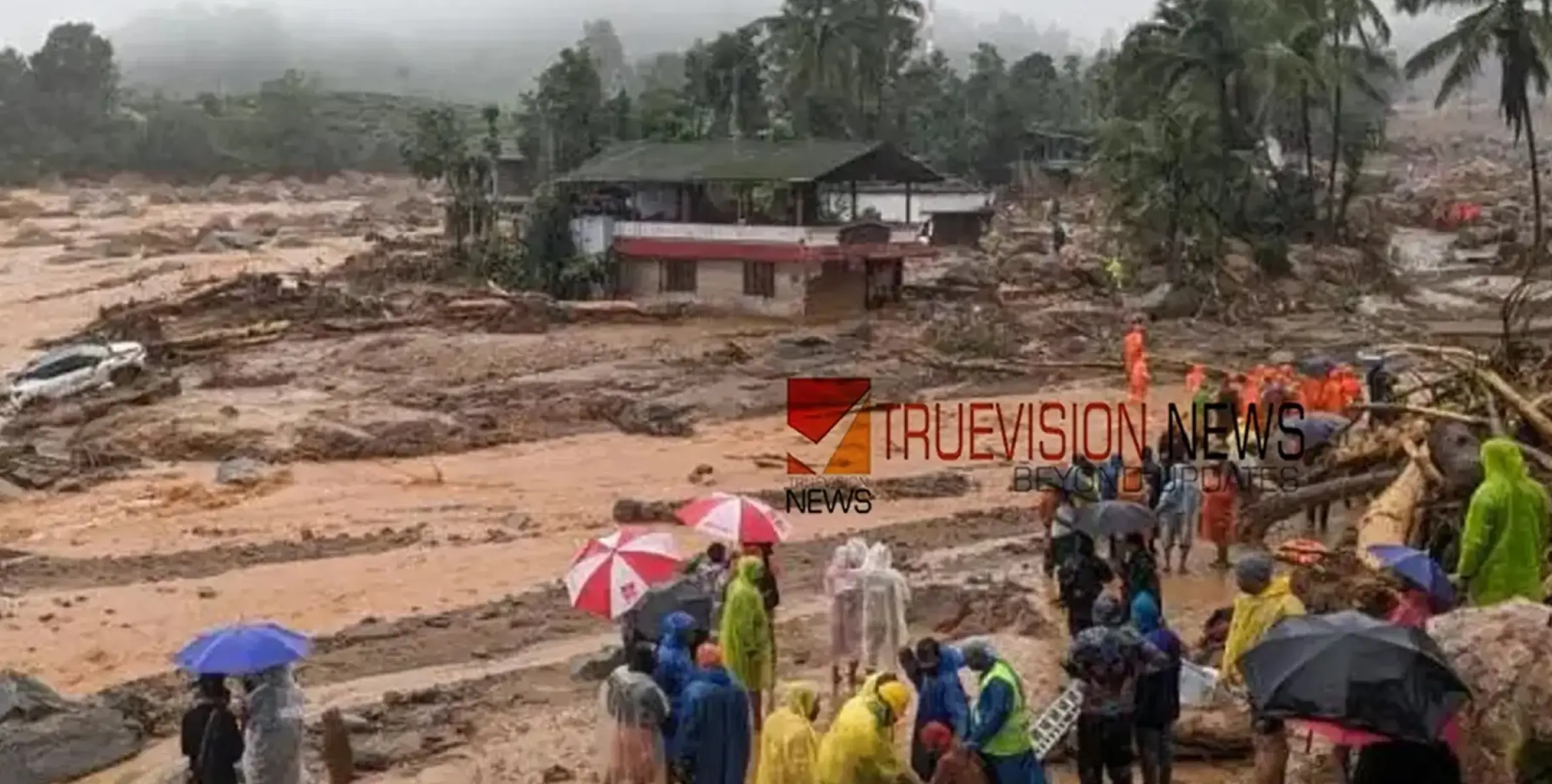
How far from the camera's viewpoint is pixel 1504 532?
962cm

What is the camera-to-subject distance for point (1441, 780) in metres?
7.09

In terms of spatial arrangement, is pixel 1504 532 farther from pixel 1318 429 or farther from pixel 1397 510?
pixel 1318 429

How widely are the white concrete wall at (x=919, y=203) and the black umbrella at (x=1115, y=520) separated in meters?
33.4

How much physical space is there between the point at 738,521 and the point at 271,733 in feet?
13.1

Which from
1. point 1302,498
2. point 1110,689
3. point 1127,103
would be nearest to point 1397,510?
point 1302,498

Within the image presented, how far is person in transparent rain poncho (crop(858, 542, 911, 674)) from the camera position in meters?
11.3

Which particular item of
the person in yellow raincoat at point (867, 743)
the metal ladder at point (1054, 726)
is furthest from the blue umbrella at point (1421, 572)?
the person in yellow raincoat at point (867, 743)

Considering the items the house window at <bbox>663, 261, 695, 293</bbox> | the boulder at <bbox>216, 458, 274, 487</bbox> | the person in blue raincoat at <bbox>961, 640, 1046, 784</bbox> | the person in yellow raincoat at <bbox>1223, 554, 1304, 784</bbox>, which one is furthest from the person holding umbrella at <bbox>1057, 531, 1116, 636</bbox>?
→ the house window at <bbox>663, 261, 695, 293</bbox>

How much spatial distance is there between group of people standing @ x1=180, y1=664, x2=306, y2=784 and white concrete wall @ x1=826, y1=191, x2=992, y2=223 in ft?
122

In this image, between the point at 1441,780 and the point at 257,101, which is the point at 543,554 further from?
the point at 257,101

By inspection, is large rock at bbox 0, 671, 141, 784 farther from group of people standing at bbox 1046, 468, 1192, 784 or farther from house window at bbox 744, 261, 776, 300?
house window at bbox 744, 261, 776, 300

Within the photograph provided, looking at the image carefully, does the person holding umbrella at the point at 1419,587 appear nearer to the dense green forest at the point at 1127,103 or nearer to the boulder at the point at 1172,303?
the boulder at the point at 1172,303

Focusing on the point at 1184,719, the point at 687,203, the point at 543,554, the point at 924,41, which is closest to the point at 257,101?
the point at 924,41

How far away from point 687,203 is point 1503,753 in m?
34.4
